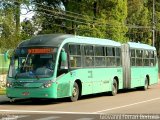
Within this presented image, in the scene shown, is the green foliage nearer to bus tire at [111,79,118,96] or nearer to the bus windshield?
bus tire at [111,79,118,96]

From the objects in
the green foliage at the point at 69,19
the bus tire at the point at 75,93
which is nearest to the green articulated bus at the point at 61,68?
the bus tire at the point at 75,93

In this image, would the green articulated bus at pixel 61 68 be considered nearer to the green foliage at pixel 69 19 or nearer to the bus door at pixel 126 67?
the bus door at pixel 126 67

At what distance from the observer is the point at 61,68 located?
2167 centimetres

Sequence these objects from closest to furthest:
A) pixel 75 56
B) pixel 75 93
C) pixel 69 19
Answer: pixel 75 93
pixel 75 56
pixel 69 19

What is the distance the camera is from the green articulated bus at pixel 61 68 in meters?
21.2

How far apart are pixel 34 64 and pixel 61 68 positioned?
44.6 inches

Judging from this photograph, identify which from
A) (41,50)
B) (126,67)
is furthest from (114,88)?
(41,50)

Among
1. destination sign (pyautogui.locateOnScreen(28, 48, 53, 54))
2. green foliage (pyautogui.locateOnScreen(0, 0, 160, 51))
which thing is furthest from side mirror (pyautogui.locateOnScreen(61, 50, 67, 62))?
green foliage (pyautogui.locateOnScreen(0, 0, 160, 51))

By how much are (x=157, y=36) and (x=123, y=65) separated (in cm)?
4225

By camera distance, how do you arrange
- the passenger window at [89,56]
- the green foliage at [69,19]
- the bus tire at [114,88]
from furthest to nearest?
the green foliage at [69,19], the bus tire at [114,88], the passenger window at [89,56]

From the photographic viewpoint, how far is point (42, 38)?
73.7 feet

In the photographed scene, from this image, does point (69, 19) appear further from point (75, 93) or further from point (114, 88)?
point (75, 93)

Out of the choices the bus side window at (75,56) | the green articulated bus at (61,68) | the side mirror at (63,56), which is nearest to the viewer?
the green articulated bus at (61,68)

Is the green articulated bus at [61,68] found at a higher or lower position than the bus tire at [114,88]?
higher
